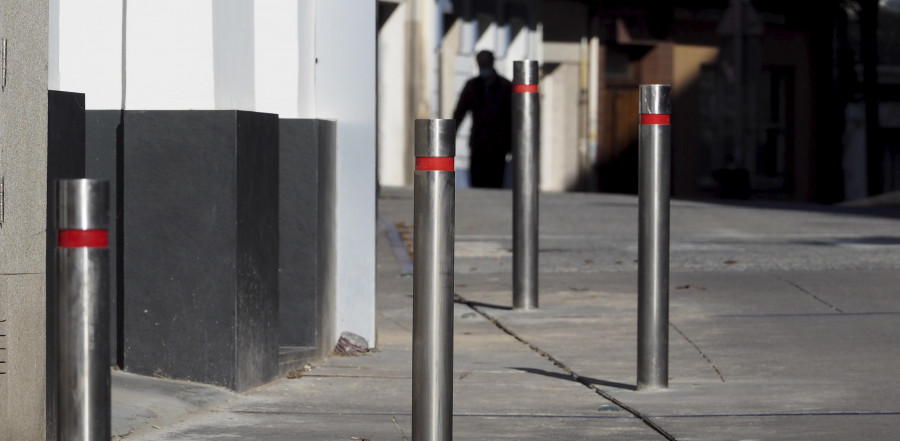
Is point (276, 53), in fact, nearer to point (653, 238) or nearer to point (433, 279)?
point (653, 238)

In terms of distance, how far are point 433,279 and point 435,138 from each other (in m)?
0.35

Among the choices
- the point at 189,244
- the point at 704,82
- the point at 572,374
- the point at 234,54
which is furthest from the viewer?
the point at 704,82

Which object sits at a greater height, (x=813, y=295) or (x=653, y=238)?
(x=653, y=238)

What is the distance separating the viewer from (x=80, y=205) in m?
3.13

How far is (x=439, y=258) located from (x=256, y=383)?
198 cm

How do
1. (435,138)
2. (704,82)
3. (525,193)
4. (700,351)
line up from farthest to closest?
(704,82) < (525,193) < (700,351) < (435,138)

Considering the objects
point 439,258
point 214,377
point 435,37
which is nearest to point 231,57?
point 214,377

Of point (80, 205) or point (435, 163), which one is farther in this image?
point (435, 163)

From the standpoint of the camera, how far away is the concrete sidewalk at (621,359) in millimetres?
5234

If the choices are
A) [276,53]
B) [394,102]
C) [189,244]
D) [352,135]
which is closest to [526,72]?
[352,135]

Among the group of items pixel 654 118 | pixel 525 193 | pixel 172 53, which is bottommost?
pixel 525 193

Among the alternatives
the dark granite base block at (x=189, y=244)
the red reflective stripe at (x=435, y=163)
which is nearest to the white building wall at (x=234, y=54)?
Answer: the dark granite base block at (x=189, y=244)

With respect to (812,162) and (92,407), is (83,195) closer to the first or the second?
(92,407)

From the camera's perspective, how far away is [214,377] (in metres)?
5.71
